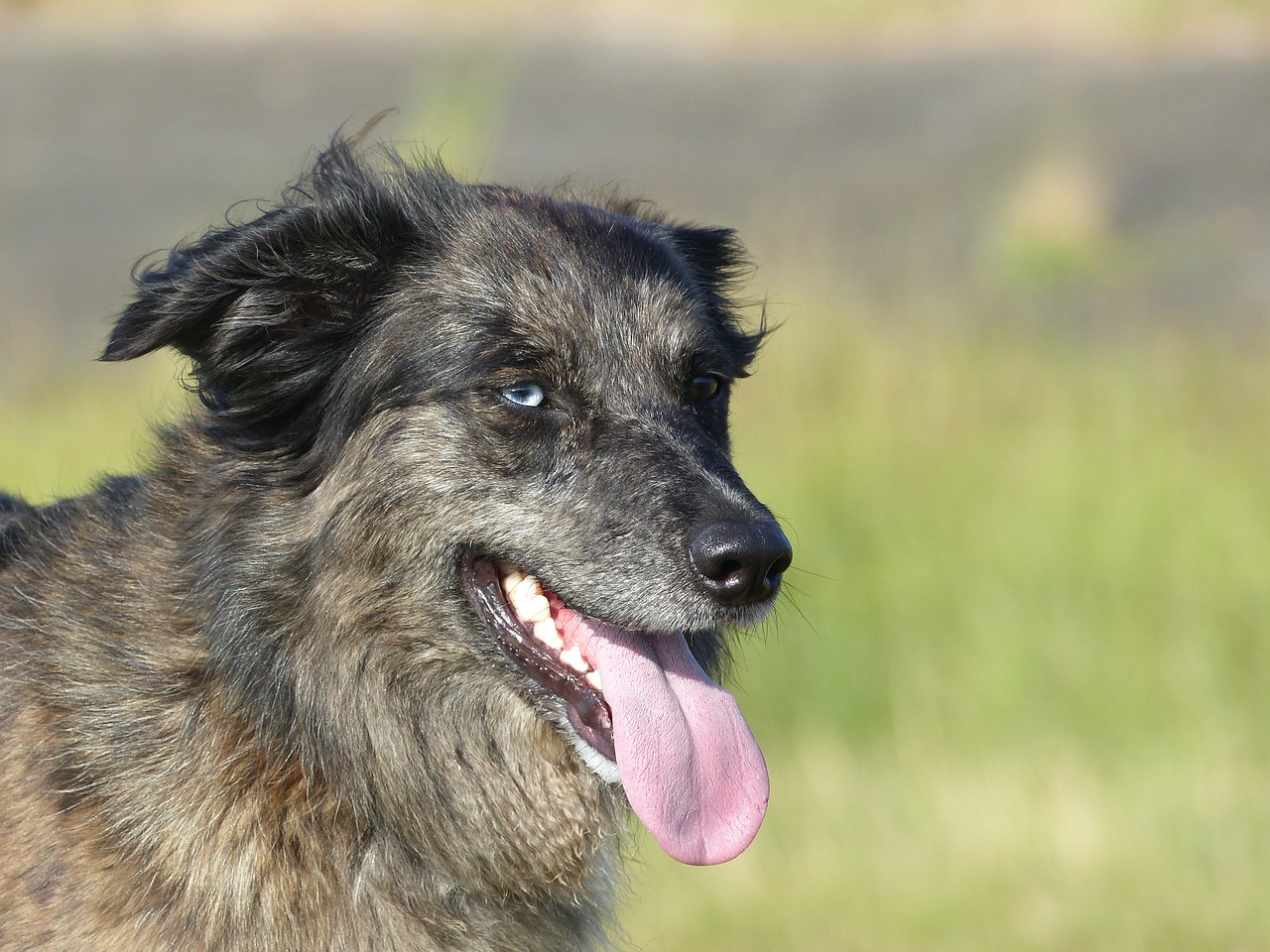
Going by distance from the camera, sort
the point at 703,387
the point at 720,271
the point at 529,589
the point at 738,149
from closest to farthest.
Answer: the point at 529,589, the point at 703,387, the point at 720,271, the point at 738,149

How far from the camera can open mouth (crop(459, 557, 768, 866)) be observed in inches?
133

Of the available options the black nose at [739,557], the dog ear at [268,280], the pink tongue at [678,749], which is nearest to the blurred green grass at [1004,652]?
the pink tongue at [678,749]

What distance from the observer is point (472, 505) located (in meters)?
3.42

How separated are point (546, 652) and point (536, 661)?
0.04 metres

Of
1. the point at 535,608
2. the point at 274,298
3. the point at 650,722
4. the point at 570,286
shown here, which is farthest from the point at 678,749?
the point at 274,298

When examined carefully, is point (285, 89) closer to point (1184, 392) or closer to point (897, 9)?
point (897, 9)

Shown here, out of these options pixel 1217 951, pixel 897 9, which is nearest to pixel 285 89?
pixel 897 9

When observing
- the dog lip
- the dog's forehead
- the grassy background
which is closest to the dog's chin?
the dog lip

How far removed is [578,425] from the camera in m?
3.52

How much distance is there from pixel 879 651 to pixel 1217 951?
163 inches

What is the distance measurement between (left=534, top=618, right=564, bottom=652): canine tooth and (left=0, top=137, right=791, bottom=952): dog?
0.03 ft

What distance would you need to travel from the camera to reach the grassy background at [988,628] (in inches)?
279

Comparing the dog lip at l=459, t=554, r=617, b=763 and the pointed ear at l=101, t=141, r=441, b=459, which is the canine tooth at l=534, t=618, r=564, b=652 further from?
the pointed ear at l=101, t=141, r=441, b=459

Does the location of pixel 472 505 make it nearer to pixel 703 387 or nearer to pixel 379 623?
pixel 379 623
